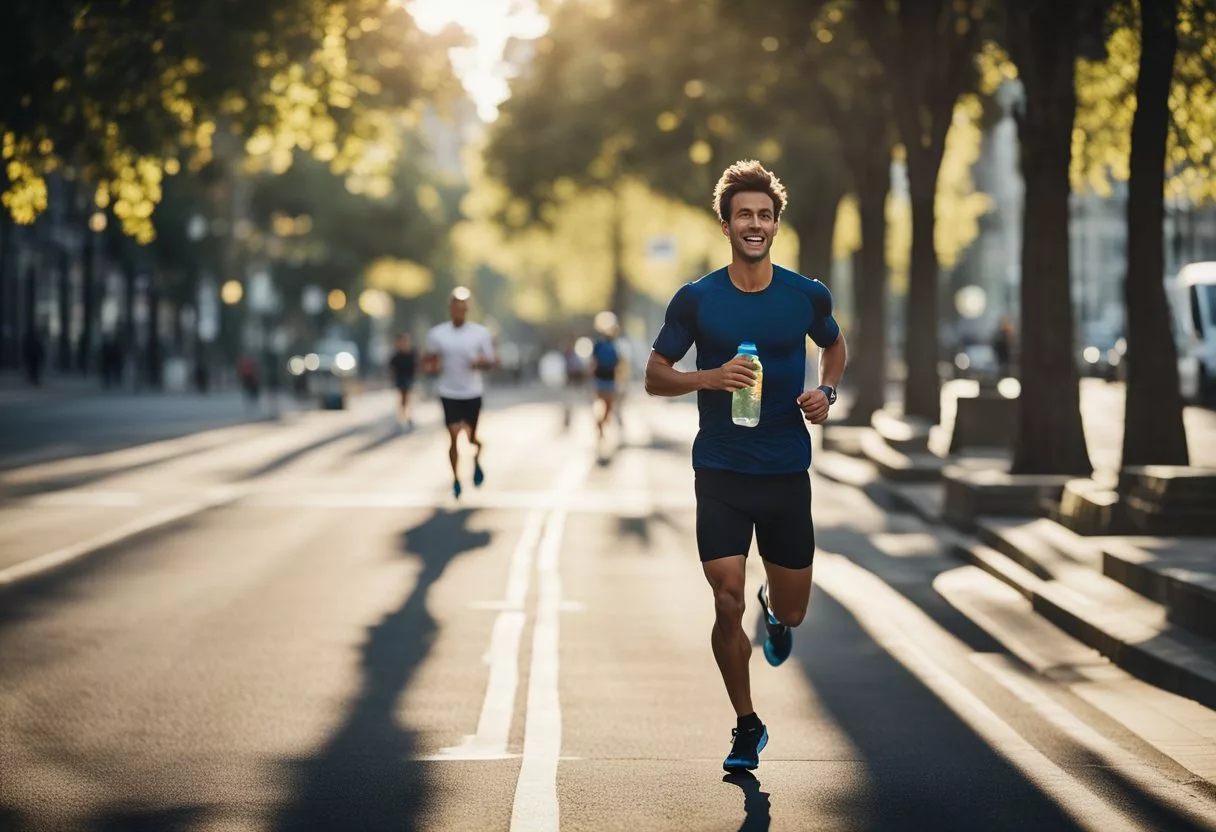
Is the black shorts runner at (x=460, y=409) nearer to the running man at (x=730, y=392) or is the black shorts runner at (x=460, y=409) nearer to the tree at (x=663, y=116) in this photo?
the tree at (x=663, y=116)

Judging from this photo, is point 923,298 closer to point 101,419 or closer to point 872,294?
point 872,294

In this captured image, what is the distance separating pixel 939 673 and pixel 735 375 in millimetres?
3495

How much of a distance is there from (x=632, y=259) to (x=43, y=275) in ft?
61.2

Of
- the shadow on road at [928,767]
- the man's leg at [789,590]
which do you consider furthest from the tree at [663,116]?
the man's leg at [789,590]

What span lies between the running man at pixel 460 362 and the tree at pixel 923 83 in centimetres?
859

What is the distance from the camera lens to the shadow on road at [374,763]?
7023 millimetres

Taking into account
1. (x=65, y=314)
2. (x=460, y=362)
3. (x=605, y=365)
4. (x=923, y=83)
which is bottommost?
(x=605, y=365)

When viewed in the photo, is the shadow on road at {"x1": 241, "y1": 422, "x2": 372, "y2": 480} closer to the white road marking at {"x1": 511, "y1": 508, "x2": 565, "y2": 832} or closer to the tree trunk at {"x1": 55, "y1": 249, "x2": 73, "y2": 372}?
the white road marking at {"x1": 511, "y1": 508, "x2": 565, "y2": 832}

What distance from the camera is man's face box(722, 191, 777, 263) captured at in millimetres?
7555

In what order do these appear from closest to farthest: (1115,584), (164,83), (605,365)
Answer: (1115,584) → (164,83) → (605,365)

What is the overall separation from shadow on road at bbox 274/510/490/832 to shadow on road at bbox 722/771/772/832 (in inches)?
39.7

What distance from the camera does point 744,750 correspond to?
768 centimetres

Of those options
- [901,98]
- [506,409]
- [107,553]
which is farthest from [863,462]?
[506,409]

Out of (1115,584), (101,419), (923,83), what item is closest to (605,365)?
(923,83)
